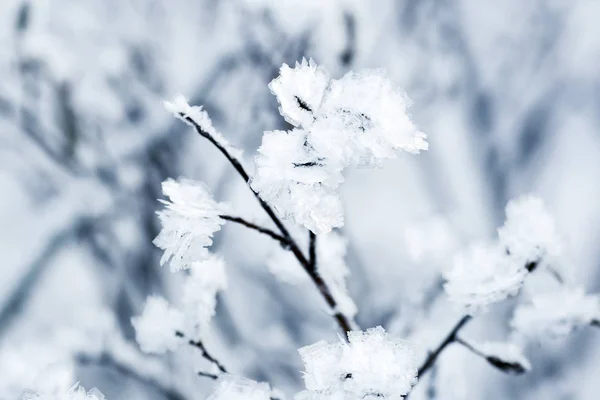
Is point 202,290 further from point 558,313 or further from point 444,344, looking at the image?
point 558,313

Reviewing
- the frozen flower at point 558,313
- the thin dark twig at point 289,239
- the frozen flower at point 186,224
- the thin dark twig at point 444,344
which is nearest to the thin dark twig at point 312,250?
the thin dark twig at point 289,239

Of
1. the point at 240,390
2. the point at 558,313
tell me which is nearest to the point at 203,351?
the point at 240,390

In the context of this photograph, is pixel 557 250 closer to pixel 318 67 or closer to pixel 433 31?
pixel 318 67

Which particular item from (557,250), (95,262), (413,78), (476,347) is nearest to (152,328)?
(476,347)

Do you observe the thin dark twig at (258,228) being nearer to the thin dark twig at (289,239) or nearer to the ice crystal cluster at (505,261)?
the thin dark twig at (289,239)

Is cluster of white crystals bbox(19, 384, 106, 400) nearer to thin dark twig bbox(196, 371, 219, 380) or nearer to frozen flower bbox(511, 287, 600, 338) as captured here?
thin dark twig bbox(196, 371, 219, 380)

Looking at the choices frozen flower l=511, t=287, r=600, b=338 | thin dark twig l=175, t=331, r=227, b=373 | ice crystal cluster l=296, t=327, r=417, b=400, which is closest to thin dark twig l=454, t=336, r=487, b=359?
frozen flower l=511, t=287, r=600, b=338
